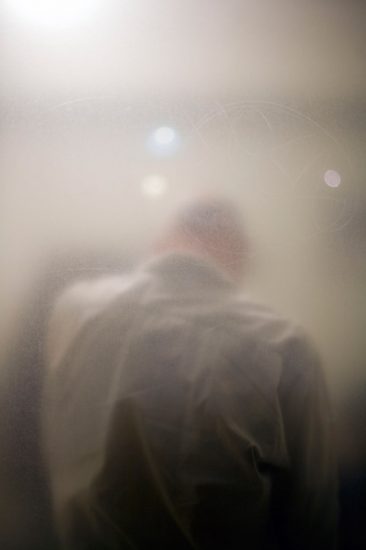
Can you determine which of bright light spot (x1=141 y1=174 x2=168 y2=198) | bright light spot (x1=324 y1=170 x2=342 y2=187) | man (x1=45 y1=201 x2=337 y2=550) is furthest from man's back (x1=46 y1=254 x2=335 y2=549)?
bright light spot (x1=324 y1=170 x2=342 y2=187)

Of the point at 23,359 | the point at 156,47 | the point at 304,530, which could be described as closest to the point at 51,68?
the point at 156,47

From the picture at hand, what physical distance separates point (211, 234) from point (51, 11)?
46 centimetres

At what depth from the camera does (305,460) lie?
673mm

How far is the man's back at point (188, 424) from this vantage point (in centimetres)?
64

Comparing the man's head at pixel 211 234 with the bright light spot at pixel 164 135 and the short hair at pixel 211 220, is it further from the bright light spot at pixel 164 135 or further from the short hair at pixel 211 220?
the bright light spot at pixel 164 135

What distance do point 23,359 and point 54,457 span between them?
0.16 meters

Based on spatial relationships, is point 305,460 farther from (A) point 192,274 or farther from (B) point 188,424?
(A) point 192,274

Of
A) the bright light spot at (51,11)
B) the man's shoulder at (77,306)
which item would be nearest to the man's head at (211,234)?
the man's shoulder at (77,306)

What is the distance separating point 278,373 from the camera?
0.68 metres

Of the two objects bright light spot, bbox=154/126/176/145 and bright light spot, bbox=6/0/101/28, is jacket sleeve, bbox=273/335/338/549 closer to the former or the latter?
bright light spot, bbox=154/126/176/145

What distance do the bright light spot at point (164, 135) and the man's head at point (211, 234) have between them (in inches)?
4.5

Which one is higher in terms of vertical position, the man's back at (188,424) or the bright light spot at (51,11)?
the bright light spot at (51,11)

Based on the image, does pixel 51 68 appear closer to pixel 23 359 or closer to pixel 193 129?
pixel 193 129

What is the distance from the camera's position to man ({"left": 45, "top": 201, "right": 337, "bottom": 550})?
0.64 meters
